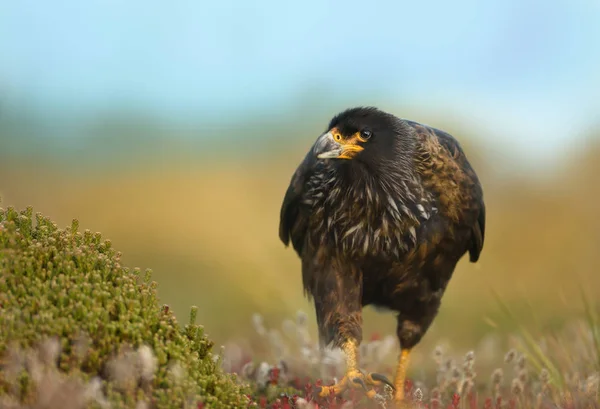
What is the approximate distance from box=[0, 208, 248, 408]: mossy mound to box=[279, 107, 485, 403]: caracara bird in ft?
4.46

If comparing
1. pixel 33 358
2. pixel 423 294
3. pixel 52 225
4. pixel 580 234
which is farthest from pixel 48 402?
pixel 580 234

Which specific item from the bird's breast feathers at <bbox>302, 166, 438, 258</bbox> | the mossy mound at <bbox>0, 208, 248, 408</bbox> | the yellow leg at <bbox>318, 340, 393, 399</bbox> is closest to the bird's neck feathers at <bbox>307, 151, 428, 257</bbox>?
the bird's breast feathers at <bbox>302, 166, 438, 258</bbox>

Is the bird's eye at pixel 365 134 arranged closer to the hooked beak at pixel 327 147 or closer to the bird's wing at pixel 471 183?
the hooked beak at pixel 327 147

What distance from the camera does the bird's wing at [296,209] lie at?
508 cm

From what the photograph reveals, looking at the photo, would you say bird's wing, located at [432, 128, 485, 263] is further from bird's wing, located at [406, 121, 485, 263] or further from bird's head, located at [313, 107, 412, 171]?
bird's head, located at [313, 107, 412, 171]

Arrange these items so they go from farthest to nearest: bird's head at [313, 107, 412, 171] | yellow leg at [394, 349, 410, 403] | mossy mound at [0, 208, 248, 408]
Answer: yellow leg at [394, 349, 410, 403], bird's head at [313, 107, 412, 171], mossy mound at [0, 208, 248, 408]

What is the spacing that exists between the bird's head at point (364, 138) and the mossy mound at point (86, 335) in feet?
5.15

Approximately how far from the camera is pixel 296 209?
5.23 m

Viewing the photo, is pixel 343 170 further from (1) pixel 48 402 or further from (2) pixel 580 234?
(2) pixel 580 234

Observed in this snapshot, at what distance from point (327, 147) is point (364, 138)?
0.94ft

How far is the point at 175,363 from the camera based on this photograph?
3.29 metres

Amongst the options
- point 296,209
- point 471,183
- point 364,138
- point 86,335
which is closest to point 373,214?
point 364,138

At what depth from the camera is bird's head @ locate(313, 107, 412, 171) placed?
4.66 meters

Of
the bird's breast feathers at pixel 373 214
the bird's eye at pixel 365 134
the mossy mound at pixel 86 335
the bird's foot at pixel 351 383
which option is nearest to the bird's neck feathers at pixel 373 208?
the bird's breast feathers at pixel 373 214
